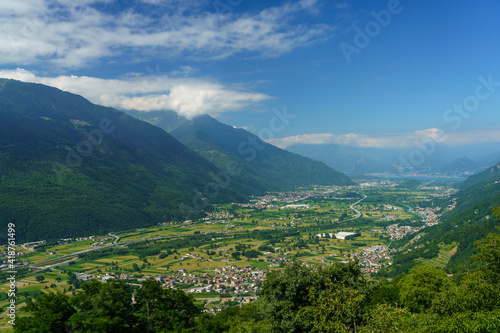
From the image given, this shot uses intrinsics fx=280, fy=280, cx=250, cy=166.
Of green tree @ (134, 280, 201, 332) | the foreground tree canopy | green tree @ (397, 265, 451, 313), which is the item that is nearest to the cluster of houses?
green tree @ (397, 265, 451, 313)

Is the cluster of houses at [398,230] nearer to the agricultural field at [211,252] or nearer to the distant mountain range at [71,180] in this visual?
the agricultural field at [211,252]

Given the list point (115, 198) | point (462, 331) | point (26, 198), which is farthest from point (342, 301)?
point (115, 198)

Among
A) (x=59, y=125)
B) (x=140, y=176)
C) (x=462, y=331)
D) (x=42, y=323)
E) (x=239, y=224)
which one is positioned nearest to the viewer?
(x=462, y=331)

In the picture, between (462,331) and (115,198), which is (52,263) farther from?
(462,331)

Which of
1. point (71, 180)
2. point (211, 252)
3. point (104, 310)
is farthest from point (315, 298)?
point (71, 180)

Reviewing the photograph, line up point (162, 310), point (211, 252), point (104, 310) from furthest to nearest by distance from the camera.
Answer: point (211, 252) → point (162, 310) → point (104, 310)

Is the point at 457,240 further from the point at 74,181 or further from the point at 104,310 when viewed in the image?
the point at 74,181

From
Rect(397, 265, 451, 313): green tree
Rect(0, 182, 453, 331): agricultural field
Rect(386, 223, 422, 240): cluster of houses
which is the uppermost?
Rect(397, 265, 451, 313): green tree

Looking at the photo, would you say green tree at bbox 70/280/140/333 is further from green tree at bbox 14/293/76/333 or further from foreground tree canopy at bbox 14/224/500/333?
green tree at bbox 14/293/76/333
